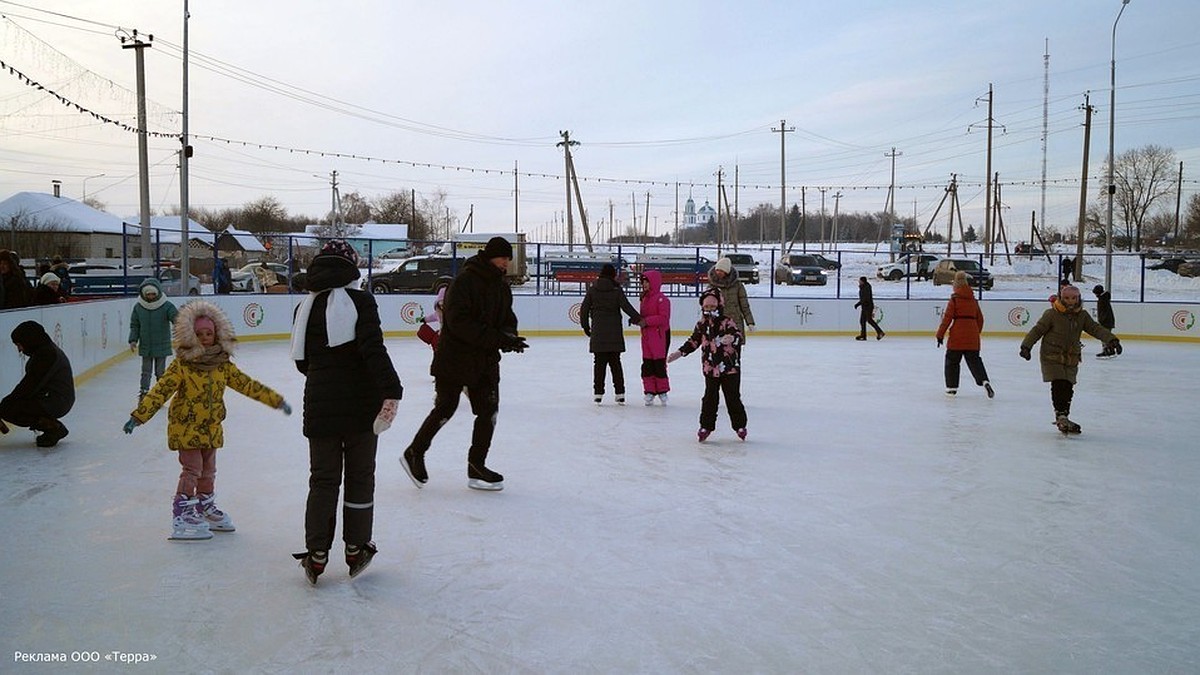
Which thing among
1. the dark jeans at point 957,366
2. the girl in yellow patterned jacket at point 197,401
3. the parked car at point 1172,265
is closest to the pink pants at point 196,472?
the girl in yellow patterned jacket at point 197,401

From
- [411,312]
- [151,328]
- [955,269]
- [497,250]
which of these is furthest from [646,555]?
[955,269]

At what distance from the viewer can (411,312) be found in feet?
71.4

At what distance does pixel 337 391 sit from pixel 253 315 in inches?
650

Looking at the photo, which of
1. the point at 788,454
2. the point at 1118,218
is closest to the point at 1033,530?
the point at 788,454

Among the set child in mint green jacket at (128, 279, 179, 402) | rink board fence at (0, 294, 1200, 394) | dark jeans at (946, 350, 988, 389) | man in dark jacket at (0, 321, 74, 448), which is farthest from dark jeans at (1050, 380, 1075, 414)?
rink board fence at (0, 294, 1200, 394)

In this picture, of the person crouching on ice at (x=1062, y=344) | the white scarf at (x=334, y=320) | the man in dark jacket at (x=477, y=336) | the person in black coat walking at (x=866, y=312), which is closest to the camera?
the white scarf at (x=334, y=320)

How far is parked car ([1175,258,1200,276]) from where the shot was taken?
2369cm

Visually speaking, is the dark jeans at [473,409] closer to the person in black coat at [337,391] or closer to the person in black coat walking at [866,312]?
the person in black coat at [337,391]

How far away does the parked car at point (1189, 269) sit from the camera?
23.7m

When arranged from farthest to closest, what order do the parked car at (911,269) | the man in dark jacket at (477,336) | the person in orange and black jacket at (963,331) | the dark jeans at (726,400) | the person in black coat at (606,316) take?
the parked car at (911,269), the person in orange and black jacket at (963,331), the person in black coat at (606,316), the dark jeans at (726,400), the man in dark jacket at (477,336)

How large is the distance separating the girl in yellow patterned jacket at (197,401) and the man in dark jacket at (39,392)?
3.16 metres

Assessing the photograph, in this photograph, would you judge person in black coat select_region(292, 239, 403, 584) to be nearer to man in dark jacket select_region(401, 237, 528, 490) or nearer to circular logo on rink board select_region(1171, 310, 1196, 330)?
man in dark jacket select_region(401, 237, 528, 490)

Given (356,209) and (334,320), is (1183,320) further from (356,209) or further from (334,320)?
(356,209)

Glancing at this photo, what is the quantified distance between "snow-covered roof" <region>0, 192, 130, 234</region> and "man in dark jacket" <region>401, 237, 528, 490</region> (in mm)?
33043
